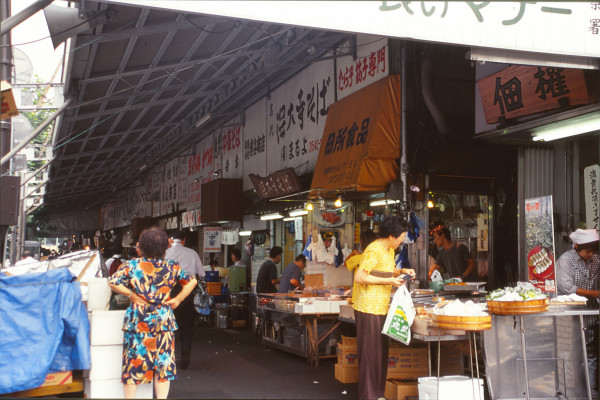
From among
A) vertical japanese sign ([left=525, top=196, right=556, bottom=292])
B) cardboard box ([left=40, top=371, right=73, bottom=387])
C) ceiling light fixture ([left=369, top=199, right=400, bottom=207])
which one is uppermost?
ceiling light fixture ([left=369, top=199, right=400, bottom=207])

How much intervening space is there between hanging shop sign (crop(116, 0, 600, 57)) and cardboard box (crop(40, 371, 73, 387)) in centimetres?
360

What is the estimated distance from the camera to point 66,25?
8.81m

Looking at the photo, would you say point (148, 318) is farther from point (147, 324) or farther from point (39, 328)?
point (39, 328)

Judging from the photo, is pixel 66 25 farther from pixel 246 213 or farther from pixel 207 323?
pixel 246 213

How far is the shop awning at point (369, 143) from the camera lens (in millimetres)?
10977

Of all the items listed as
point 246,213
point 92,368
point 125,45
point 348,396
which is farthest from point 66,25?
point 246,213

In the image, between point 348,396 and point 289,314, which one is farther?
point 289,314

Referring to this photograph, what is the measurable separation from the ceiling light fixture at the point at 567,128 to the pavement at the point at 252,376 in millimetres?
4719

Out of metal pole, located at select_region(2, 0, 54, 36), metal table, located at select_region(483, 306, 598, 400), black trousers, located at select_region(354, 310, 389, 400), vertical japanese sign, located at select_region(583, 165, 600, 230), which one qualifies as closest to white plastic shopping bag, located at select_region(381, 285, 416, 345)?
black trousers, located at select_region(354, 310, 389, 400)

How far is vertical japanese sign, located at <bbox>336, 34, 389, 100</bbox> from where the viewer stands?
11.8 m

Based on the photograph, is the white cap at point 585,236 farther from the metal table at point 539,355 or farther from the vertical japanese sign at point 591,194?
the metal table at point 539,355

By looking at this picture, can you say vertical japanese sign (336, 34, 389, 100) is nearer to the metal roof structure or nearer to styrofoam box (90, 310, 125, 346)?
the metal roof structure

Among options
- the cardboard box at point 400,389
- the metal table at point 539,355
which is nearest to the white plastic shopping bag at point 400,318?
the metal table at point 539,355

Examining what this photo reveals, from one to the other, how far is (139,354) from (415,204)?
22.2 feet
